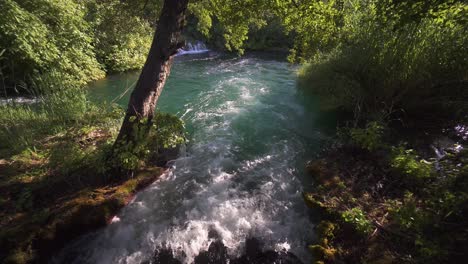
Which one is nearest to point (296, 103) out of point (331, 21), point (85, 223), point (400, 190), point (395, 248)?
point (331, 21)

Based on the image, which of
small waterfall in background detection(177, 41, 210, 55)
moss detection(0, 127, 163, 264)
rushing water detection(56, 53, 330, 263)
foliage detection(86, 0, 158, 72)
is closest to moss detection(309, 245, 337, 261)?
rushing water detection(56, 53, 330, 263)

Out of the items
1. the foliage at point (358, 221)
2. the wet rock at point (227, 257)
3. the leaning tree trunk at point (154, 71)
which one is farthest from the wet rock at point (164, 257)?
the foliage at point (358, 221)

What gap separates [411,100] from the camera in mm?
6230

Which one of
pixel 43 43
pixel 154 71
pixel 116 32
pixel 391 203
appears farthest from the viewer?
pixel 116 32

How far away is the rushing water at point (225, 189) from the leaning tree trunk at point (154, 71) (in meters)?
1.09

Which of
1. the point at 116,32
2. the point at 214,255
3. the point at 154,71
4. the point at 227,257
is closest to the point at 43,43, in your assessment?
the point at 116,32

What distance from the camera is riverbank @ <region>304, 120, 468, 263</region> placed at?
→ 8.89 feet

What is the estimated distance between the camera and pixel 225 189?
4.81 metres

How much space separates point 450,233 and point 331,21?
4291 millimetres

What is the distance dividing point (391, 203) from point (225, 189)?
260 cm

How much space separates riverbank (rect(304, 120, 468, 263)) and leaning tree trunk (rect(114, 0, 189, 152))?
9.90ft

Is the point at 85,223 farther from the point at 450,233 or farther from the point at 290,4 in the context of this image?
the point at 290,4

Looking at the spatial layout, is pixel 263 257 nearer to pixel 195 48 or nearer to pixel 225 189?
pixel 225 189

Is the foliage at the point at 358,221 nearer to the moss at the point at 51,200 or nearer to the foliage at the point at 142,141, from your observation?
the foliage at the point at 142,141
